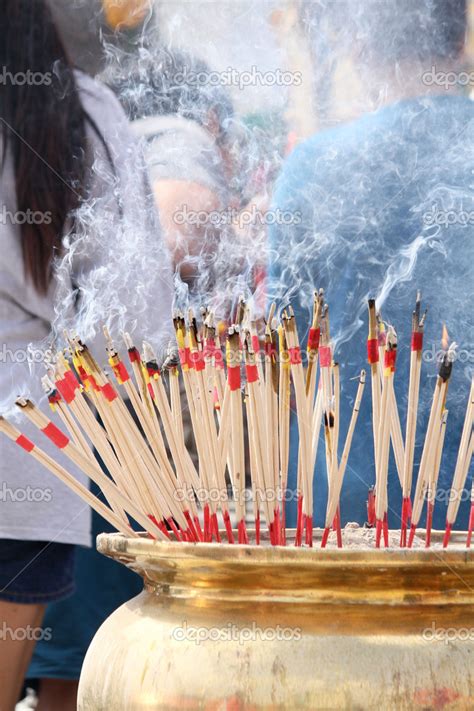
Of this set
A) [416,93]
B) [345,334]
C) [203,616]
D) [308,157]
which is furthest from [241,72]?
[203,616]

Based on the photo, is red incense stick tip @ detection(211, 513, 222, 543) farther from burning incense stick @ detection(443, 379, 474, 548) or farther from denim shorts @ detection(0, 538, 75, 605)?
denim shorts @ detection(0, 538, 75, 605)

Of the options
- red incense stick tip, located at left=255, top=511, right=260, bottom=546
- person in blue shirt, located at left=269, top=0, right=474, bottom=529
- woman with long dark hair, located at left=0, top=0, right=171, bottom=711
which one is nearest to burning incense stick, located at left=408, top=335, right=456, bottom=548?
red incense stick tip, located at left=255, top=511, right=260, bottom=546

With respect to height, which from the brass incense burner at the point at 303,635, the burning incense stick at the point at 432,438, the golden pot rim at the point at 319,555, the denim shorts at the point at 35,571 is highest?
the burning incense stick at the point at 432,438

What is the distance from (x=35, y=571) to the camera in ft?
5.61

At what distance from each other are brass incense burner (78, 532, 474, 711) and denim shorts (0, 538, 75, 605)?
1.00m

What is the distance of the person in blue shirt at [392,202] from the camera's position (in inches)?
71.8

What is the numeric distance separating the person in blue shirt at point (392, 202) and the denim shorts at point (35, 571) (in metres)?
0.50

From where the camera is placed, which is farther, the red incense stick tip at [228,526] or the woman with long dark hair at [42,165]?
the woman with long dark hair at [42,165]

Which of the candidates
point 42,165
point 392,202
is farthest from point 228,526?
point 42,165

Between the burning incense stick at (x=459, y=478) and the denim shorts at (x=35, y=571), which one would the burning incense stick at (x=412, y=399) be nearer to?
the burning incense stick at (x=459, y=478)

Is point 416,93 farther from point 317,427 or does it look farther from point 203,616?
point 203,616

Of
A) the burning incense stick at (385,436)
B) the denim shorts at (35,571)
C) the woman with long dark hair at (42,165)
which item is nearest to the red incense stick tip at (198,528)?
the burning incense stick at (385,436)

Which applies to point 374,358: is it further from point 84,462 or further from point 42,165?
point 42,165

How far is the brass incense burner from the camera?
0.62 metres
